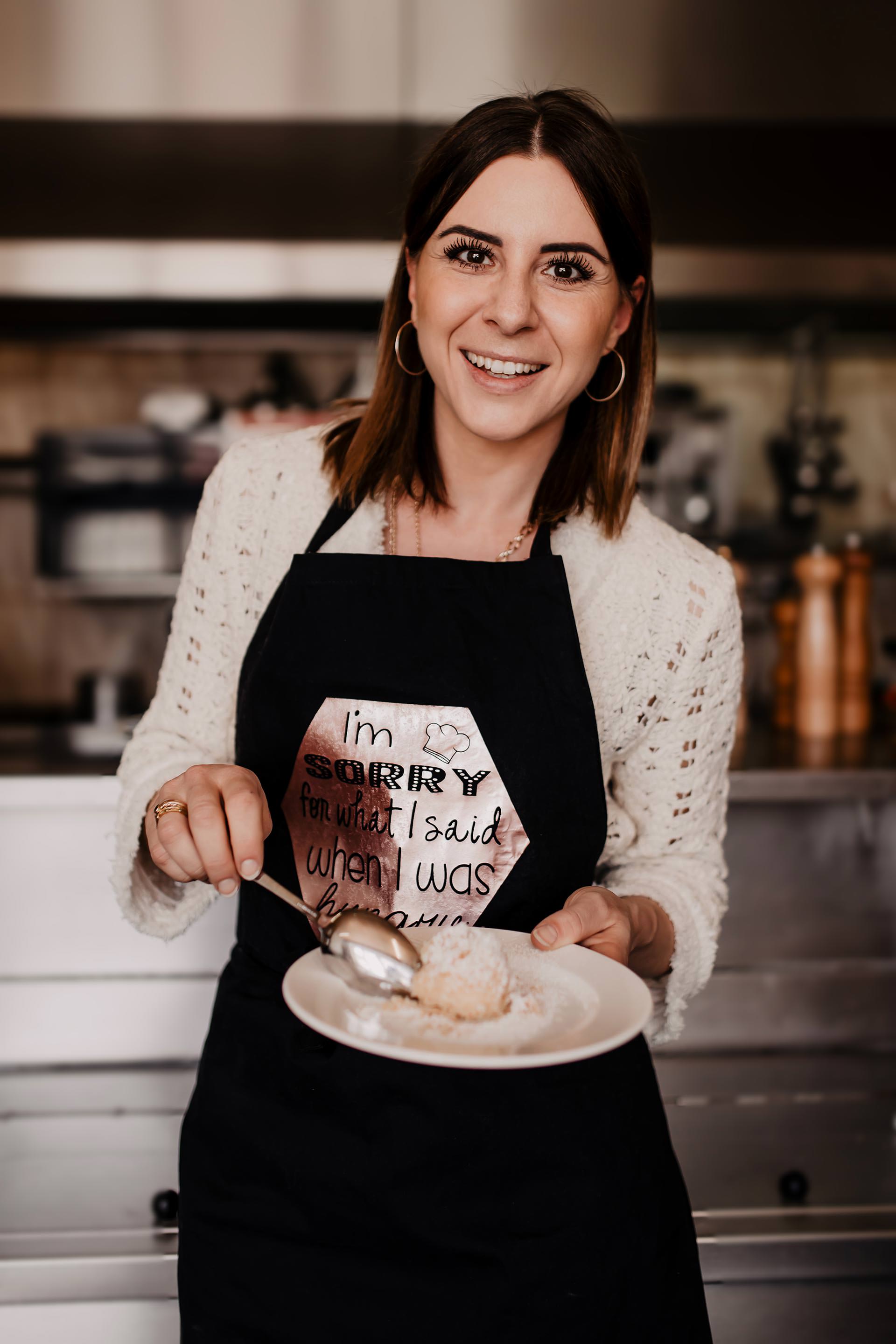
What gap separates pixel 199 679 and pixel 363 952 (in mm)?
382

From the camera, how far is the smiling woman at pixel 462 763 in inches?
37.0

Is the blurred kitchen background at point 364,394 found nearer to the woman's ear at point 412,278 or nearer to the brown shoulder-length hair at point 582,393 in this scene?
the brown shoulder-length hair at point 582,393

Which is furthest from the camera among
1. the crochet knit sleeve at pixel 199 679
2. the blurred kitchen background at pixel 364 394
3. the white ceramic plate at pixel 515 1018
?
the blurred kitchen background at pixel 364 394

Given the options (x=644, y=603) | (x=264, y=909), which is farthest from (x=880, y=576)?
(x=264, y=909)

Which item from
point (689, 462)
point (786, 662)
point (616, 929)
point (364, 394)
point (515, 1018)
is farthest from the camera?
point (689, 462)

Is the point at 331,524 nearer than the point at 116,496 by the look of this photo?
Yes

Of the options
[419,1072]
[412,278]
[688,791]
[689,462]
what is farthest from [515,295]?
[689,462]

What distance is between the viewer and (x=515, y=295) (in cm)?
97

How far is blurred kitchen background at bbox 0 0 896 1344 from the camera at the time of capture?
4.84 feet

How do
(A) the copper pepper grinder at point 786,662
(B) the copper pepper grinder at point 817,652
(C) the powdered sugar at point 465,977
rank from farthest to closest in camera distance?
1. (A) the copper pepper grinder at point 786,662
2. (B) the copper pepper grinder at point 817,652
3. (C) the powdered sugar at point 465,977

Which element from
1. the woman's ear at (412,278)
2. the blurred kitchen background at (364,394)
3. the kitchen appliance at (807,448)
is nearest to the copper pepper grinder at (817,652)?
the blurred kitchen background at (364,394)

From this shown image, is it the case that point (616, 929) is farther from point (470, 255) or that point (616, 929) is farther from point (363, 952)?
point (470, 255)

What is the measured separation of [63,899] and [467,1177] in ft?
3.50

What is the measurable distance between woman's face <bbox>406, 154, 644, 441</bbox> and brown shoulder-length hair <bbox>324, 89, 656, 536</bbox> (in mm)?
22
